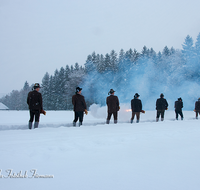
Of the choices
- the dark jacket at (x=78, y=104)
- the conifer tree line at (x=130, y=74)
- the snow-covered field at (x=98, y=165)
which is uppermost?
the conifer tree line at (x=130, y=74)

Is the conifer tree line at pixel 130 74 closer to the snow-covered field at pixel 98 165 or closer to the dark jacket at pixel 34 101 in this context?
the dark jacket at pixel 34 101

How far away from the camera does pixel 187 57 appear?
119ft

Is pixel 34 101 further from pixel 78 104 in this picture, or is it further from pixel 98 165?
pixel 98 165

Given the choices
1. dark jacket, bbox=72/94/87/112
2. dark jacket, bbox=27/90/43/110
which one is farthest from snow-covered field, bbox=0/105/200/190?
dark jacket, bbox=72/94/87/112

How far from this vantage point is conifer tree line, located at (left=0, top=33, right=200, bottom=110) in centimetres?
3619

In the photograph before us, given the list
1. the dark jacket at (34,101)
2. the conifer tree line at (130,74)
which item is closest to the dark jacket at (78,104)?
the dark jacket at (34,101)

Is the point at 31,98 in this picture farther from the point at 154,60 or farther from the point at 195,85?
the point at 154,60

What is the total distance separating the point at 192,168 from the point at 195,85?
33.2 meters

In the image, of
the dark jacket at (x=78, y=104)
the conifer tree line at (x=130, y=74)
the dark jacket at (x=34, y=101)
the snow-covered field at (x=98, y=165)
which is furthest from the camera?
the conifer tree line at (x=130, y=74)

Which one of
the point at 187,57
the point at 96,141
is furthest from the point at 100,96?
the point at 96,141

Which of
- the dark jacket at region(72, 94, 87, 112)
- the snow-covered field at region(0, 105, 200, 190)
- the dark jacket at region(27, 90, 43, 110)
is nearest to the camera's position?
the snow-covered field at region(0, 105, 200, 190)

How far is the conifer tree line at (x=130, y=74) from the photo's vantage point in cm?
3619

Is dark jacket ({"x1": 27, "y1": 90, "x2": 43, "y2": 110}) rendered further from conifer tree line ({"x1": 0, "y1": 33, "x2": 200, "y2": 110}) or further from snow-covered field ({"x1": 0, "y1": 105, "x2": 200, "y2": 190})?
conifer tree line ({"x1": 0, "y1": 33, "x2": 200, "y2": 110})

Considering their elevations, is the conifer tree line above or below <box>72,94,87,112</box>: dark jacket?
above
